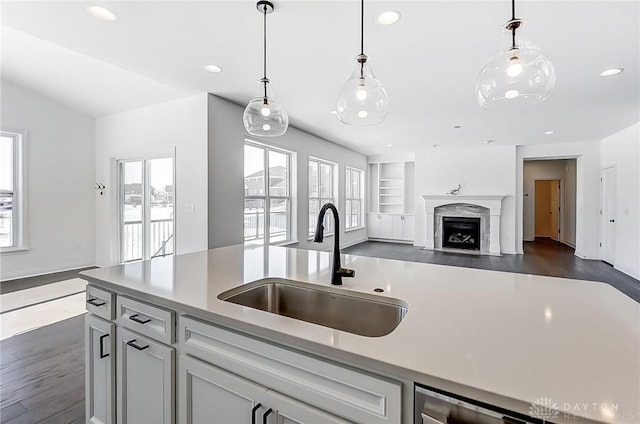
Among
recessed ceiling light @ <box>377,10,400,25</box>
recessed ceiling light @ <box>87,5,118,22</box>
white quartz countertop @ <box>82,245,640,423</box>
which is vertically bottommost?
white quartz countertop @ <box>82,245,640,423</box>

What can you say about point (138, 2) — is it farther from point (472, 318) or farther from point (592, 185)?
point (592, 185)

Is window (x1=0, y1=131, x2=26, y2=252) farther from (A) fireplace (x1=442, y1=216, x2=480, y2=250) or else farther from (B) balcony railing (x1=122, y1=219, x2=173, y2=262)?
(A) fireplace (x1=442, y1=216, x2=480, y2=250)

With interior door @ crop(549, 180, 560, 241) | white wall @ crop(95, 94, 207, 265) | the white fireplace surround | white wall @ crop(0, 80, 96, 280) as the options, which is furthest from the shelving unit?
white wall @ crop(0, 80, 96, 280)

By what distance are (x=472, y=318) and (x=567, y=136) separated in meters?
7.20

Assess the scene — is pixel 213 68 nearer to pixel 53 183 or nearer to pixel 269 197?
pixel 269 197

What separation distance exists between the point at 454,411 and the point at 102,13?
3196 mm

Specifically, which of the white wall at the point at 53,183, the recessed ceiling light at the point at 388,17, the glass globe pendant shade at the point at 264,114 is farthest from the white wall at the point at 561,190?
the white wall at the point at 53,183

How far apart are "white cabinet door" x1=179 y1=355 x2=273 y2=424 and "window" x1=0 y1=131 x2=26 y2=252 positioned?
5.68 m

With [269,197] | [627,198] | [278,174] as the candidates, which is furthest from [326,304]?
[627,198]

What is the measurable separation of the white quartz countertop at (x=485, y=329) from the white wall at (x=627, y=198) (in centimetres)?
539

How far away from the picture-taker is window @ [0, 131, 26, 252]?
189 inches

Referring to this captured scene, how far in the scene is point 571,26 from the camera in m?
2.40

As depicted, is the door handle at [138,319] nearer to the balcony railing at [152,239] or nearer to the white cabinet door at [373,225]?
the balcony railing at [152,239]

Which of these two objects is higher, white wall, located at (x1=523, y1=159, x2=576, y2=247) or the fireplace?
white wall, located at (x1=523, y1=159, x2=576, y2=247)
